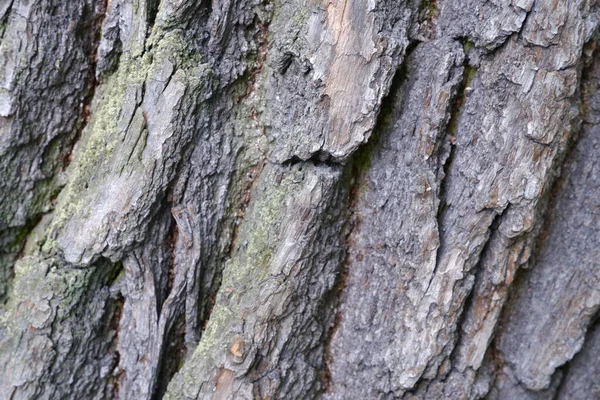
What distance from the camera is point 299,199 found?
3.01 meters

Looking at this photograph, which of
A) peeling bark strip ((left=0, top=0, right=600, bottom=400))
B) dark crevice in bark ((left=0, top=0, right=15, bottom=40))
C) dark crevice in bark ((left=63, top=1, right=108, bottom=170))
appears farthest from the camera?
dark crevice in bark ((left=63, top=1, right=108, bottom=170))

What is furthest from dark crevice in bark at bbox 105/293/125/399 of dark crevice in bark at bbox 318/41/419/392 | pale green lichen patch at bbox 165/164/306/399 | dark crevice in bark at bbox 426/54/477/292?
dark crevice in bark at bbox 426/54/477/292

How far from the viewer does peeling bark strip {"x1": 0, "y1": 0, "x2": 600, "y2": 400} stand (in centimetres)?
289

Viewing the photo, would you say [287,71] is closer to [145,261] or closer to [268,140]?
[268,140]

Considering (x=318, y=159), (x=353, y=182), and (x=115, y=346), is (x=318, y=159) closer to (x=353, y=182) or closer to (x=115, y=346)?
(x=353, y=182)

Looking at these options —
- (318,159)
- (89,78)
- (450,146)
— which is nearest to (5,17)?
(89,78)

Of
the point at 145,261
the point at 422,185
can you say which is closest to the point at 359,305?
the point at 422,185

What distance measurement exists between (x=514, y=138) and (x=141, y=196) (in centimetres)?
212

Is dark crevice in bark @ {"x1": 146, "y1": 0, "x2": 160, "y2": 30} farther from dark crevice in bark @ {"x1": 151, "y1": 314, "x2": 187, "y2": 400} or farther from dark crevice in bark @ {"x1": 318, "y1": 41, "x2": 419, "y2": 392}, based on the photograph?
dark crevice in bark @ {"x1": 151, "y1": 314, "x2": 187, "y2": 400}

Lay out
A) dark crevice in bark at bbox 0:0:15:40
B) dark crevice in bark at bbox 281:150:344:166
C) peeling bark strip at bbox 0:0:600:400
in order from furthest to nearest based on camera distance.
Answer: dark crevice in bark at bbox 0:0:15:40
dark crevice in bark at bbox 281:150:344:166
peeling bark strip at bbox 0:0:600:400

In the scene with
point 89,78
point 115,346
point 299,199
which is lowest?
point 115,346

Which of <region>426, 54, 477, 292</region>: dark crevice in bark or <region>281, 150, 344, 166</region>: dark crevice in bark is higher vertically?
<region>426, 54, 477, 292</region>: dark crevice in bark

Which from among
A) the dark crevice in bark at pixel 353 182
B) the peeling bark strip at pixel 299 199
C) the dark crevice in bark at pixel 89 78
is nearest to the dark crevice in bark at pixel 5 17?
the peeling bark strip at pixel 299 199

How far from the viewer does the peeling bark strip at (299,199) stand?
2895mm
